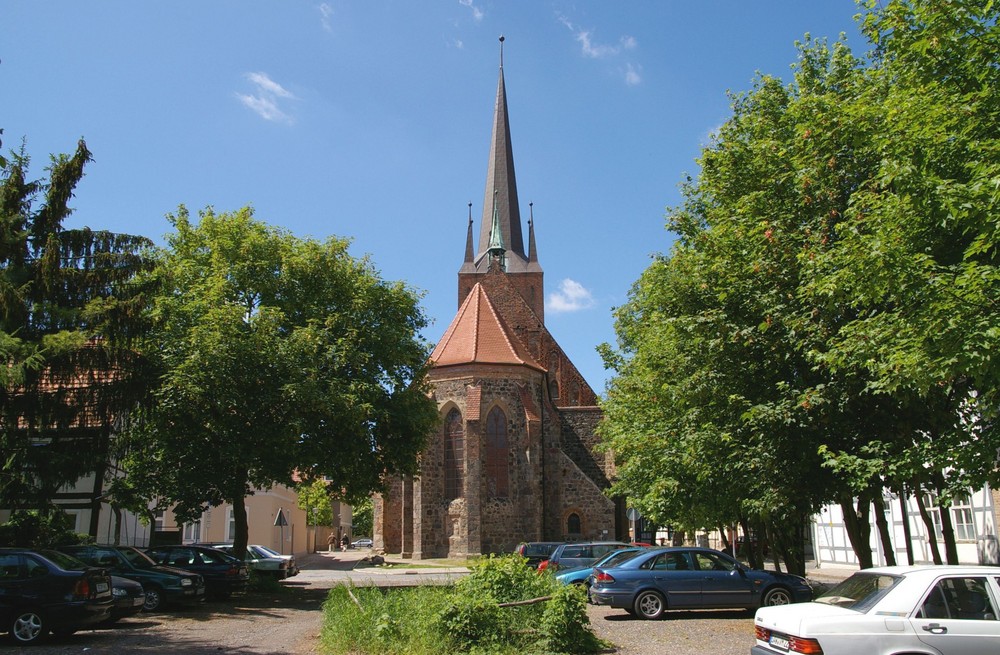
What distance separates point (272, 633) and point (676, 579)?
23.4 feet

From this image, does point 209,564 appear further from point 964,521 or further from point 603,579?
point 964,521

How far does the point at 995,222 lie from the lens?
27.2 ft

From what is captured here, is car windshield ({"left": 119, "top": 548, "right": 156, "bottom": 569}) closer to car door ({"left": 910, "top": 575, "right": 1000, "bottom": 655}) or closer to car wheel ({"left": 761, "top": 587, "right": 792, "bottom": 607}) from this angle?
car wheel ({"left": 761, "top": 587, "right": 792, "bottom": 607})

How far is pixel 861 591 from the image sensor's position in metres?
7.95

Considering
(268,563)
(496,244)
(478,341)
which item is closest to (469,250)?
(496,244)

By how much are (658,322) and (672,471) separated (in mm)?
3822

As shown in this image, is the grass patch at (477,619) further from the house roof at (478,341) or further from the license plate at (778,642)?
the house roof at (478,341)

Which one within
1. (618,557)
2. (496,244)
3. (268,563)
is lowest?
(268,563)

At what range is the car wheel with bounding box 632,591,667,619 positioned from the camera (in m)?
14.2

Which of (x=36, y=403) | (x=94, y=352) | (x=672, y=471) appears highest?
(x=94, y=352)

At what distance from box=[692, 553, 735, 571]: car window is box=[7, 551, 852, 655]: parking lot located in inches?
34.7

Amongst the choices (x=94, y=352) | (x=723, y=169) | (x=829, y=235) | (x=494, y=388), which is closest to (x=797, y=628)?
(x=829, y=235)

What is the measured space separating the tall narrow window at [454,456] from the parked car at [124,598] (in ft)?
75.1

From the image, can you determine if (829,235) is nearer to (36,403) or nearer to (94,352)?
(94,352)
